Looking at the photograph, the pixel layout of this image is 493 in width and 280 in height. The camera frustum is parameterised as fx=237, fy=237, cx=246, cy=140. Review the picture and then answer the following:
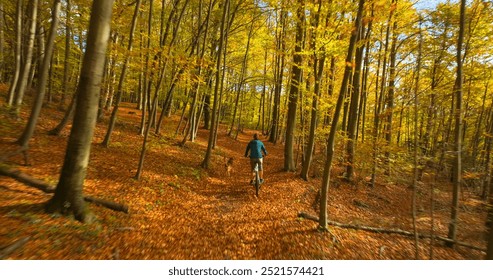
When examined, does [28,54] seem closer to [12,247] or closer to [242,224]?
[12,247]

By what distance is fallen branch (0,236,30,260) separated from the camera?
324cm

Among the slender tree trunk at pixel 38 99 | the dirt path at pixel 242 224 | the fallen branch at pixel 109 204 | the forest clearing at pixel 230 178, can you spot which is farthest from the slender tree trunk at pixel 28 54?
the dirt path at pixel 242 224

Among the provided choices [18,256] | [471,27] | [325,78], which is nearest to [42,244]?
[18,256]

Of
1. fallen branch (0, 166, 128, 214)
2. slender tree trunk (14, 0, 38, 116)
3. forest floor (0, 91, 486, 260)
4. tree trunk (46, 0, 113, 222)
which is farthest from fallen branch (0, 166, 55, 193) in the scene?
slender tree trunk (14, 0, 38, 116)

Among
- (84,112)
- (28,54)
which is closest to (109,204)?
(84,112)

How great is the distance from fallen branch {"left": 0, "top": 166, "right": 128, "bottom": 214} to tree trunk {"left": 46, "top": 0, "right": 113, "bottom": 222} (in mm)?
1010

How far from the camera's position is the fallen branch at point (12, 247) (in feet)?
10.6

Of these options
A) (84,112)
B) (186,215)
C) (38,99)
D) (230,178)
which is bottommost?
(186,215)

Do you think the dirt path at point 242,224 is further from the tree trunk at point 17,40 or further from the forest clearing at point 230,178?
the tree trunk at point 17,40

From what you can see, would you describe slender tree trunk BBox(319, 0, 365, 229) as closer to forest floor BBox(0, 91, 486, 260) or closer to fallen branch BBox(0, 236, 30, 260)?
forest floor BBox(0, 91, 486, 260)

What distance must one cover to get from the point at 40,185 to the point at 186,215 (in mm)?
3392

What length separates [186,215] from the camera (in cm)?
668

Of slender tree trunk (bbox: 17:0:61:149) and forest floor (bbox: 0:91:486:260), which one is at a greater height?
slender tree trunk (bbox: 17:0:61:149)

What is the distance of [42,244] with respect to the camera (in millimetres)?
3648
